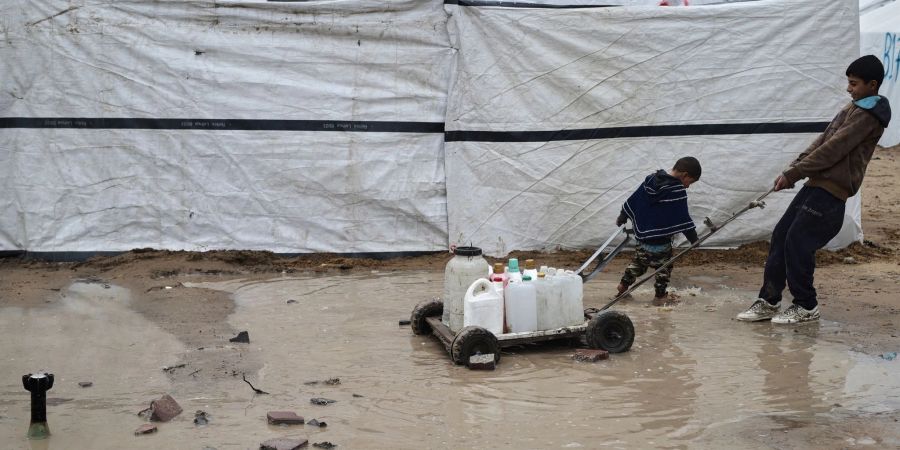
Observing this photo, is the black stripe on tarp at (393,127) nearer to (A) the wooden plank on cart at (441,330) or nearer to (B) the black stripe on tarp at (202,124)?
(B) the black stripe on tarp at (202,124)

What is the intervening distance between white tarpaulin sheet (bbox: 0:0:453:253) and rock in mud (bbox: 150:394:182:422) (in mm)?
3842

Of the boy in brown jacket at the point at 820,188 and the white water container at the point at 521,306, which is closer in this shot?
the white water container at the point at 521,306

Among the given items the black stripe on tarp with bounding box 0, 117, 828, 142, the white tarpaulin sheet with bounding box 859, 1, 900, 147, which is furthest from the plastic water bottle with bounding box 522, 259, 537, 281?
the white tarpaulin sheet with bounding box 859, 1, 900, 147

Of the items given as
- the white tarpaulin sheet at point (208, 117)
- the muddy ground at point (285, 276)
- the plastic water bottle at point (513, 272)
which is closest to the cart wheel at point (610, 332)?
the plastic water bottle at point (513, 272)

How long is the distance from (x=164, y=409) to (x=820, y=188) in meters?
3.98

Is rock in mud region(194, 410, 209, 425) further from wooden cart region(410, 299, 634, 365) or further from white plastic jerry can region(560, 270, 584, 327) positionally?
white plastic jerry can region(560, 270, 584, 327)

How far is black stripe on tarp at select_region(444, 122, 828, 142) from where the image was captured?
26.6 ft

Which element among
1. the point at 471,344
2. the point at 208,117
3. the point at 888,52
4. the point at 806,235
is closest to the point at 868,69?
the point at 806,235

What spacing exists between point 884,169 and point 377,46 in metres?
7.90

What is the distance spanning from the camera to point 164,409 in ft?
14.3

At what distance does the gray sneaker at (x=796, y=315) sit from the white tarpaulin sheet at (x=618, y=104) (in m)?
2.10

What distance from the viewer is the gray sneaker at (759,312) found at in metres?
6.26

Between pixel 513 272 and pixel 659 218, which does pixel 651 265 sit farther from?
pixel 513 272

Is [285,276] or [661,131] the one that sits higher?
[661,131]
